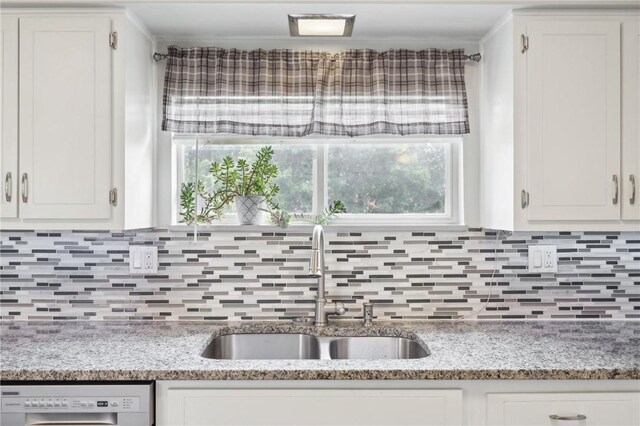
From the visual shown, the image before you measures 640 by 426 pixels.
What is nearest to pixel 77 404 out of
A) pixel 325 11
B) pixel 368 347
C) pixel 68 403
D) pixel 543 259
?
pixel 68 403

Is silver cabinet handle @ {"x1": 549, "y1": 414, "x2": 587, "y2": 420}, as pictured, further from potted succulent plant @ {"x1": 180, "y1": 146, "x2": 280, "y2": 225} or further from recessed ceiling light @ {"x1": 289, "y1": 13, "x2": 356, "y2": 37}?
recessed ceiling light @ {"x1": 289, "y1": 13, "x2": 356, "y2": 37}

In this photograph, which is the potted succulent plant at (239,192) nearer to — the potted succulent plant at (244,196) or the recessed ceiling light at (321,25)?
the potted succulent plant at (244,196)

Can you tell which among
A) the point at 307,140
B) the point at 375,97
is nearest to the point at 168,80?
the point at 307,140

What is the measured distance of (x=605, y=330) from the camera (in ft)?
7.47

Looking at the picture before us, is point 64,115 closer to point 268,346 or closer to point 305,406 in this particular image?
point 268,346

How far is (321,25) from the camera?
2.15 m

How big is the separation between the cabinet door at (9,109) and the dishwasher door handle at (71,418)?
2.40ft

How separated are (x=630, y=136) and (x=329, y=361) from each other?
135cm

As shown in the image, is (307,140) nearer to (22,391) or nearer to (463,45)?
(463,45)

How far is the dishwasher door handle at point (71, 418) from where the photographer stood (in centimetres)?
171

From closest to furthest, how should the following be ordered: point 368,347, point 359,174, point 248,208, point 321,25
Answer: point 321,25, point 368,347, point 248,208, point 359,174

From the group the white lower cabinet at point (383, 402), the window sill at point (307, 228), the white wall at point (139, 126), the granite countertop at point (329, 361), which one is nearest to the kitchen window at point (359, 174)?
the window sill at point (307, 228)

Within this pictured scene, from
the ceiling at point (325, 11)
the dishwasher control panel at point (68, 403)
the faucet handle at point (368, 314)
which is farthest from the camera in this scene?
the faucet handle at point (368, 314)

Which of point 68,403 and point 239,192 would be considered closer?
point 68,403
